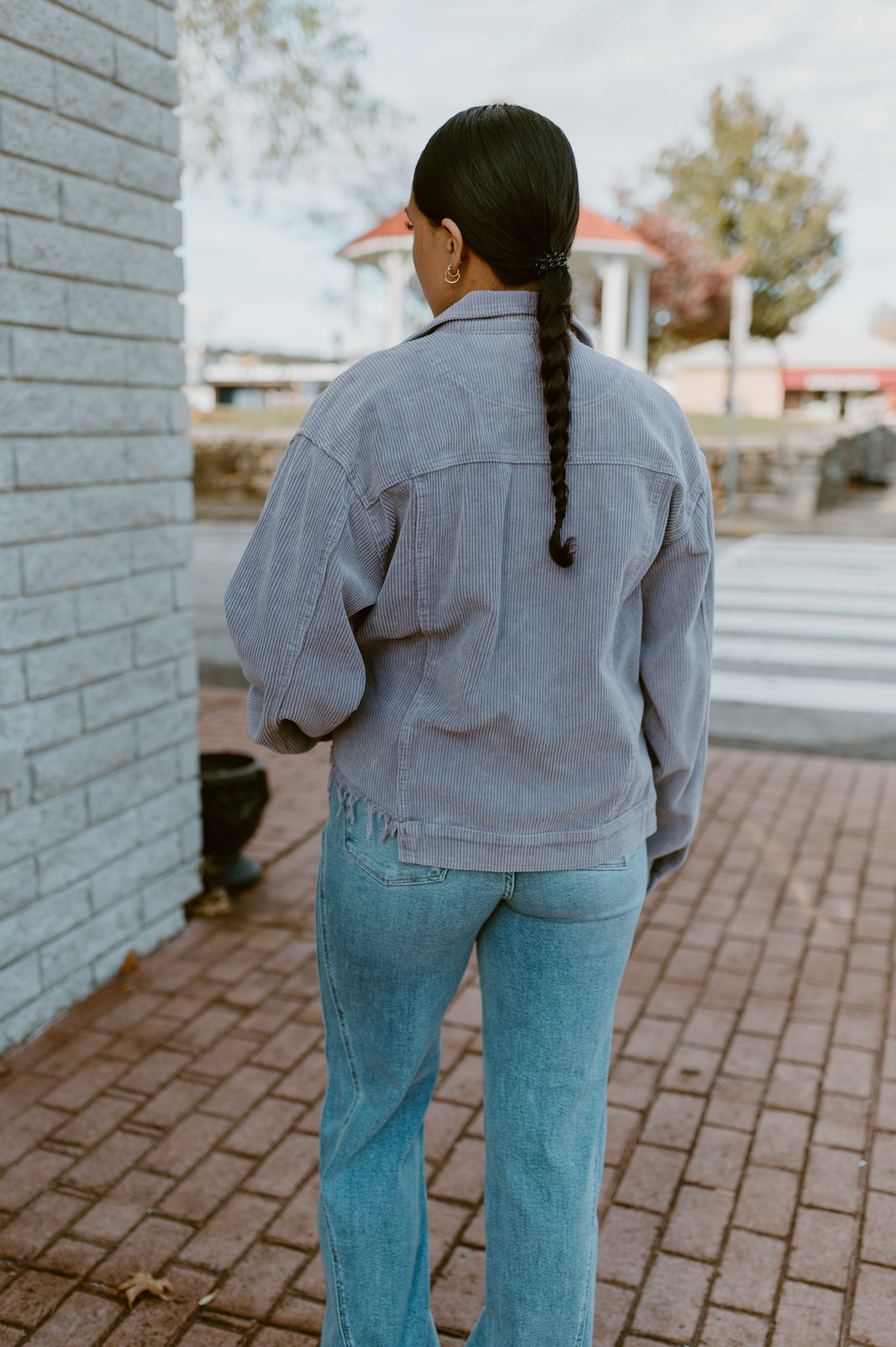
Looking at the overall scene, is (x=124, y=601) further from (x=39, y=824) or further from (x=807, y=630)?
(x=807, y=630)

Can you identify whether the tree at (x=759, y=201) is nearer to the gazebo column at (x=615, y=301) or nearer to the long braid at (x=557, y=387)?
the gazebo column at (x=615, y=301)

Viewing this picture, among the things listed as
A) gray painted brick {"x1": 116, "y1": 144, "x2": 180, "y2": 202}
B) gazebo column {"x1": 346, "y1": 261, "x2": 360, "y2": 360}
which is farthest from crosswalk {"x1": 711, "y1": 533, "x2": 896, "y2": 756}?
gazebo column {"x1": 346, "y1": 261, "x2": 360, "y2": 360}

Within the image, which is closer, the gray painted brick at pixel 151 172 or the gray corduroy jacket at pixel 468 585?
the gray corduroy jacket at pixel 468 585

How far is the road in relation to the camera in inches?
265

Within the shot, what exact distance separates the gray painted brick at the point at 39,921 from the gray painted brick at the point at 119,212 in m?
1.79

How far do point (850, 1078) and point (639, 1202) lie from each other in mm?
812

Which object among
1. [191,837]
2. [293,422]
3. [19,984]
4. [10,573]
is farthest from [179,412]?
[293,422]

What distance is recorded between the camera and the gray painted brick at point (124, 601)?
3305 mm

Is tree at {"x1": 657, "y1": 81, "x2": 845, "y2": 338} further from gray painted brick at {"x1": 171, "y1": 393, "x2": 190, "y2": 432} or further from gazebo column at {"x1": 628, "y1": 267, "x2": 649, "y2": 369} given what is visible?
gray painted brick at {"x1": 171, "y1": 393, "x2": 190, "y2": 432}

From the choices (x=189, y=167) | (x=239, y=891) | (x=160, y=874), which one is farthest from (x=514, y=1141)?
(x=189, y=167)

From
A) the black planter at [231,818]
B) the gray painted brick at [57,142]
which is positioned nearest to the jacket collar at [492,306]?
the gray painted brick at [57,142]

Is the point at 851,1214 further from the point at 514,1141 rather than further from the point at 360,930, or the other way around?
the point at 360,930

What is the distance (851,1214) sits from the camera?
2576mm

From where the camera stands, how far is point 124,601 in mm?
3473
